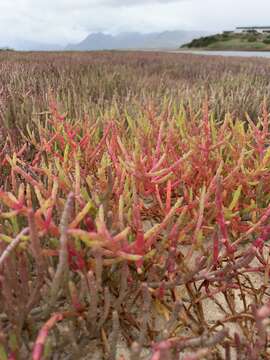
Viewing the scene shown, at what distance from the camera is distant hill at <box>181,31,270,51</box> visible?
125ft

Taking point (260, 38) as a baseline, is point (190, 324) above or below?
below

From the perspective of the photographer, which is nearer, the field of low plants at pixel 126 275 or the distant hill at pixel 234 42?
the field of low plants at pixel 126 275

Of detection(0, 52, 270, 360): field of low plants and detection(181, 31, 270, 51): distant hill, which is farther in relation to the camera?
detection(181, 31, 270, 51): distant hill

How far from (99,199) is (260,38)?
150 feet

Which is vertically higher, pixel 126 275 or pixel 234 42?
pixel 234 42

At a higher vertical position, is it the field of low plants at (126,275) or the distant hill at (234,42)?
the distant hill at (234,42)

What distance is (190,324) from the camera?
123 cm

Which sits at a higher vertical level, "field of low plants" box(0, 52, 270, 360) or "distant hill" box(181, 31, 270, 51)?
"distant hill" box(181, 31, 270, 51)

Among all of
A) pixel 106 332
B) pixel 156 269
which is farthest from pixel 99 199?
pixel 106 332

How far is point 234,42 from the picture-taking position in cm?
4156

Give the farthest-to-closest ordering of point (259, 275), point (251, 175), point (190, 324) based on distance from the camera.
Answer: point (251, 175) < point (259, 275) < point (190, 324)

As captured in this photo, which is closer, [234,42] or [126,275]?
[126,275]

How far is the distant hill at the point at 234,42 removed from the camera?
38.0 meters

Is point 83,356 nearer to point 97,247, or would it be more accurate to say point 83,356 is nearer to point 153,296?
point 153,296
